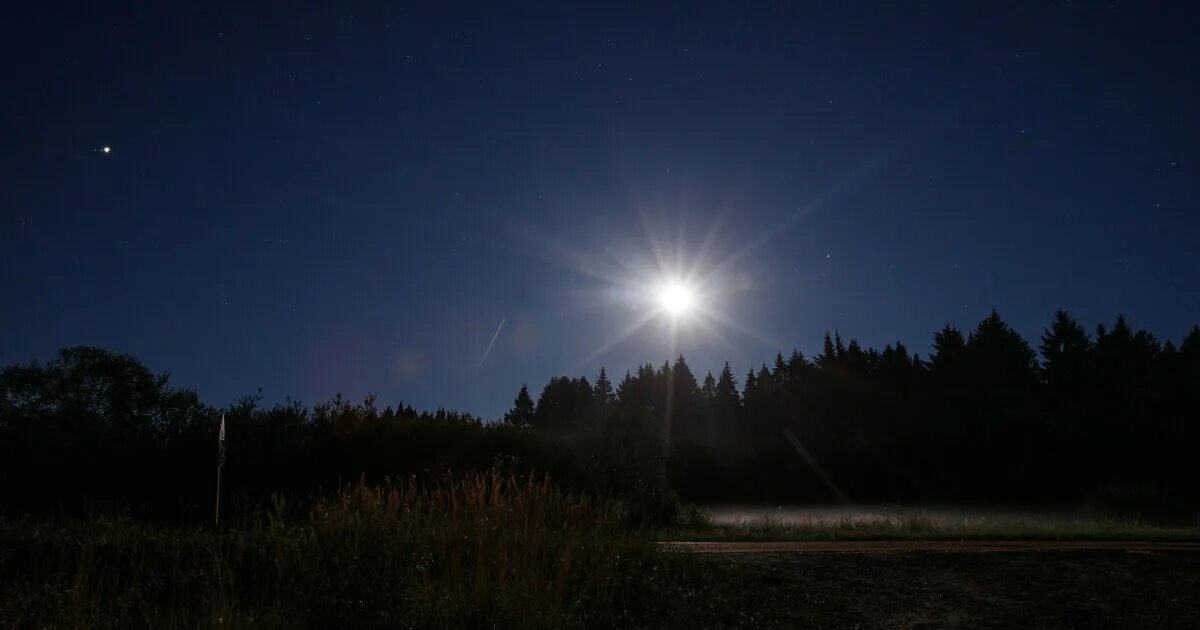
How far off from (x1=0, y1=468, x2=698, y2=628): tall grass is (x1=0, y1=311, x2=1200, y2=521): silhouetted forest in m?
4.03

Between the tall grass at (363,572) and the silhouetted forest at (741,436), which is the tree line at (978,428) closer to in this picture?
the silhouetted forest at (741,436)

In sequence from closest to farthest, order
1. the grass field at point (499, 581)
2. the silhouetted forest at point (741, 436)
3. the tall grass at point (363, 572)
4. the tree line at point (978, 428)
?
the tall grass at point (363, 572) < the grass field at point (499, 581) < the silhouetted forest at point (741, 436) < the tree line at point (978, 428)

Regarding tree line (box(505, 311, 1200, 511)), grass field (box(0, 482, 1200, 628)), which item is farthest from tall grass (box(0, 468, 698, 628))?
tree line (box(505, 311, 1200, 511))

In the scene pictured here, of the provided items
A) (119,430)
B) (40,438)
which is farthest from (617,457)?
(40,438)

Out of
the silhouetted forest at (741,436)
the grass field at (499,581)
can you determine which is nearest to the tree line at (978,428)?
the silhouetted forest at (741,436)

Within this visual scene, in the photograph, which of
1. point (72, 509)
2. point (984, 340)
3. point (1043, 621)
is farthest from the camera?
Result: point (984, 340)

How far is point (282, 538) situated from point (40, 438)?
13.5 metres

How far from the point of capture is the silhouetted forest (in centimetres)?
1850

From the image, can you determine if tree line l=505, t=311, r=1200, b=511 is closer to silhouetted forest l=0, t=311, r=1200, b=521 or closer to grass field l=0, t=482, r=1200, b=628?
silhouetted forest l=0, t=311, r=1200, b=521

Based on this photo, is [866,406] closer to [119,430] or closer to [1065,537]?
[1065,537]

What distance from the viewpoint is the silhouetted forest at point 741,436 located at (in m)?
18.5

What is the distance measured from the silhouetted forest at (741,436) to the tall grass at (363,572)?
403cm

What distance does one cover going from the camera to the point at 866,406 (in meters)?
69.5

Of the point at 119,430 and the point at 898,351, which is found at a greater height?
the point at 898,351
